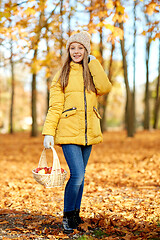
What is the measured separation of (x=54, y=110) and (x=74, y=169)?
0.72 metres

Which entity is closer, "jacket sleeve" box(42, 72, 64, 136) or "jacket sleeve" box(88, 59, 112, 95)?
"jacket sleeve" box(42, 72, 64, 136)

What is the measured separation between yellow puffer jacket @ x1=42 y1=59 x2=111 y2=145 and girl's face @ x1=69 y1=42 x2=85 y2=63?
0.07 meters

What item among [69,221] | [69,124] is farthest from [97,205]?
[69,124]

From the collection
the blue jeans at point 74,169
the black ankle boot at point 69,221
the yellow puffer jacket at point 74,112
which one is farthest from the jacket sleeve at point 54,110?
the black ankle boot at point 69,221

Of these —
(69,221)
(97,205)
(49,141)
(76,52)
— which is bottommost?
(97,205)

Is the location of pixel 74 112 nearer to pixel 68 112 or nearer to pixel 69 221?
pixel 68 112

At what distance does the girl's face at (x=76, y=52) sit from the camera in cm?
323

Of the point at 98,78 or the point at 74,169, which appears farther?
the point at 98,78

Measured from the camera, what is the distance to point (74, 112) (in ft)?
10.2

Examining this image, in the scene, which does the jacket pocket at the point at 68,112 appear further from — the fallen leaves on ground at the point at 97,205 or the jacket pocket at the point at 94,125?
the fallen leaves on ground at the point at 97,205

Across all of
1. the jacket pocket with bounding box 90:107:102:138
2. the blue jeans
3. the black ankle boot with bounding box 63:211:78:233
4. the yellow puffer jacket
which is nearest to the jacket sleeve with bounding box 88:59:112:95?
the yellow puffer jacket

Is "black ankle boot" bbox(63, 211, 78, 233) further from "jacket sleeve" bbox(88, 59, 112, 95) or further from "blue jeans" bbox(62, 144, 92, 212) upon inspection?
"jacket sleeve" bbox(88, 59, 112, 95)

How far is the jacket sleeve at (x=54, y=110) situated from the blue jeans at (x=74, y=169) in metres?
0.26

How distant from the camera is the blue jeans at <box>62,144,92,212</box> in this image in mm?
3053
